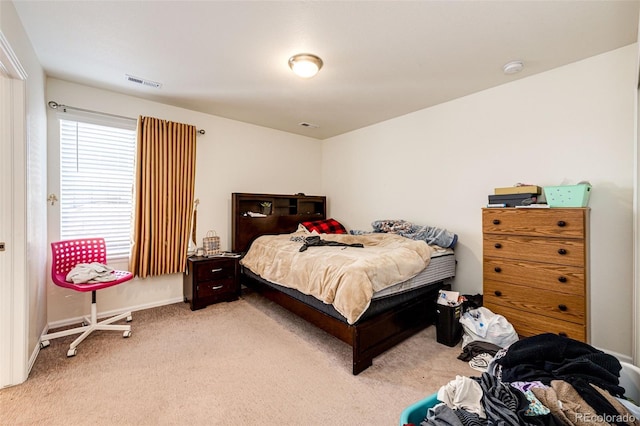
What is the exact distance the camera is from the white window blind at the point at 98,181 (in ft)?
9.40

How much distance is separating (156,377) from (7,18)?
2536mm

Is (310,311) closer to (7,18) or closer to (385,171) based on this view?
(385,171)

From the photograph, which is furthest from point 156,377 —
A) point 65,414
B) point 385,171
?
point 385,171

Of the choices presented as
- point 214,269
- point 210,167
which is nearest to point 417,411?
point 214,269

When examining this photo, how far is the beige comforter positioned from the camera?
79.9 inches

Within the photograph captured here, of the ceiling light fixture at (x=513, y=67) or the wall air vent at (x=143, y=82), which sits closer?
the ceiling light fixture at (x=513, y=67)

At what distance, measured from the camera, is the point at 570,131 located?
7.86 ft

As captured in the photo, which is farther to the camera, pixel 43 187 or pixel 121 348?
pixel 43 187

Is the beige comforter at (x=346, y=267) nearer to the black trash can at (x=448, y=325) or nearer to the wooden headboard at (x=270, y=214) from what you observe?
the black trash can at (x=448, y=325)

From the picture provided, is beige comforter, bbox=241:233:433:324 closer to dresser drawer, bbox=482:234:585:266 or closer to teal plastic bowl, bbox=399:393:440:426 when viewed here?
dresser drawer, bbox=482:234:585:266

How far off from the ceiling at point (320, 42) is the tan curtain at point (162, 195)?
19.4 inches

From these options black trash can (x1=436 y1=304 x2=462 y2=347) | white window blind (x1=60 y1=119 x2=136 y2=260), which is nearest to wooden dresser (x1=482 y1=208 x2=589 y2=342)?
black trash can (x1=436 y1=304 x2=462 y2=347)

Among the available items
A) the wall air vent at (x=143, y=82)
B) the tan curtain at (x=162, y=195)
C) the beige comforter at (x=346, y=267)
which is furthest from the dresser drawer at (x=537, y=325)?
the wall air vent at (x=143, y=82)

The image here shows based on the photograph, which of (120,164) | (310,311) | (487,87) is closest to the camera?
(310,311)
